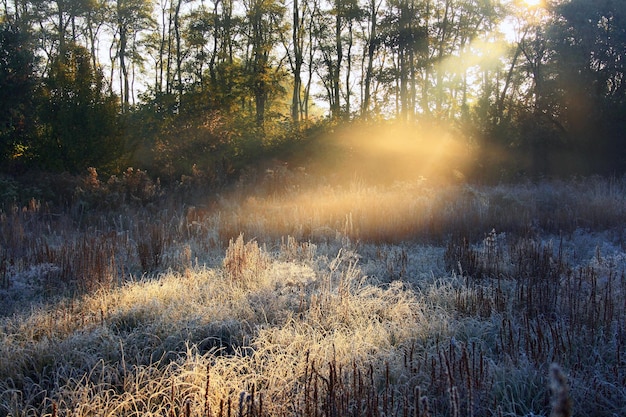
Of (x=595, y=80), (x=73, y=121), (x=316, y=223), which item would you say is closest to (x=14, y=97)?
(x=73, y=121)

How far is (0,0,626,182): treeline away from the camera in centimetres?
1333

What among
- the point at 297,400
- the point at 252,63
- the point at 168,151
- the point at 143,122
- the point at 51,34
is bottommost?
the point at 297,400

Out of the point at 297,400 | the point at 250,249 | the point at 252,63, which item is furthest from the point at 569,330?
the point at 252,63

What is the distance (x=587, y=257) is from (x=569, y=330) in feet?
10.0

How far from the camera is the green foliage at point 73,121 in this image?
41.6ft

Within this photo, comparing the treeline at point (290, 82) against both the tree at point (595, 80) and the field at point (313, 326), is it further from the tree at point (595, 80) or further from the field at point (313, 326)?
the field at point (313, 326)

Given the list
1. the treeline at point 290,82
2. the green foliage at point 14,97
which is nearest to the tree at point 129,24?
the treeline at point 290,82

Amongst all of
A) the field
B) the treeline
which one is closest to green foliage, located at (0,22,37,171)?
the treeline

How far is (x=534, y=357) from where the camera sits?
2.65 m

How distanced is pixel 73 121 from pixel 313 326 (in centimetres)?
1192

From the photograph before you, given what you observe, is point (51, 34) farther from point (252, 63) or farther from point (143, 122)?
point (252, 63)

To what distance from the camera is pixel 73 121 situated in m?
12.7

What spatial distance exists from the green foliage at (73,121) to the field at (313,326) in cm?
604

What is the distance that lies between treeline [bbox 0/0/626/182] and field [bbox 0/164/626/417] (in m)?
7.29
